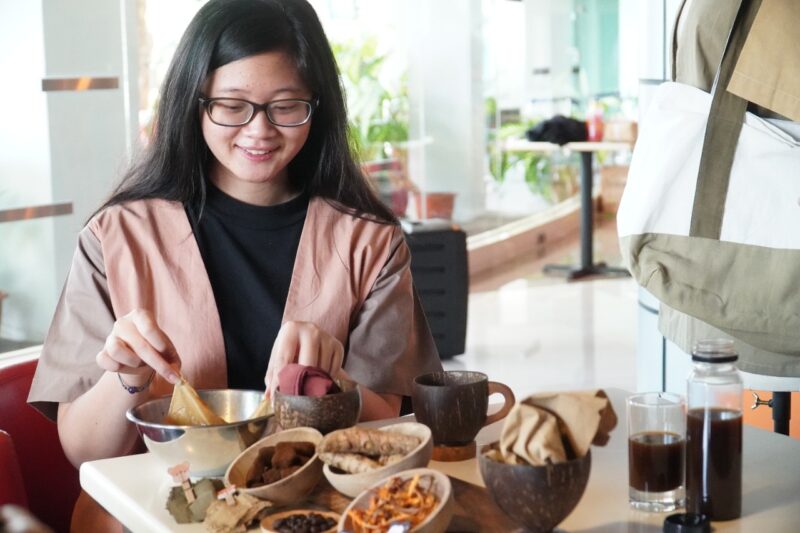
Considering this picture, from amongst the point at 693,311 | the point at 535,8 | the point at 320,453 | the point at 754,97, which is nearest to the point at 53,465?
the point at 320,453

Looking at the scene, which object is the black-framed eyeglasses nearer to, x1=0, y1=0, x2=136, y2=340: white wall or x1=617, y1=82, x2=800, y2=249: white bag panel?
x1=617, y1=82, x2=800, y2=249: white bag panel

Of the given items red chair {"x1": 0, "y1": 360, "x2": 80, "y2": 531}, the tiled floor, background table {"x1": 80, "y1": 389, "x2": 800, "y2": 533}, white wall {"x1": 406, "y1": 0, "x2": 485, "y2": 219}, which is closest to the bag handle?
background table {"x1": 80, "y1": 389, "x2": 800, "y2": 533}

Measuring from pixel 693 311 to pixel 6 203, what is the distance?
3.54m

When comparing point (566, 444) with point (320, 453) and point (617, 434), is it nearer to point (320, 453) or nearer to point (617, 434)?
point (320, 453)

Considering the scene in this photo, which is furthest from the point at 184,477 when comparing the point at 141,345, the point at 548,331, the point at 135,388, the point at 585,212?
the point at 585,212

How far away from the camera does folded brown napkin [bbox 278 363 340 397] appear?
60.9 inches

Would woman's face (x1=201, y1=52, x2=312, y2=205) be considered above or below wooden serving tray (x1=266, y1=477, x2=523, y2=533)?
above

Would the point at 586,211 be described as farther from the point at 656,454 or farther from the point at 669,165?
the point at 656,454

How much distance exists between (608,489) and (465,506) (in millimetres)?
207

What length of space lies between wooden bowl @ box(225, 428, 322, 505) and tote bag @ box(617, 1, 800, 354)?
85cm

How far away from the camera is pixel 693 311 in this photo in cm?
204

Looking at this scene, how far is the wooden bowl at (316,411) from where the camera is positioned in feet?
4.96

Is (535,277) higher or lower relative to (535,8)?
lower

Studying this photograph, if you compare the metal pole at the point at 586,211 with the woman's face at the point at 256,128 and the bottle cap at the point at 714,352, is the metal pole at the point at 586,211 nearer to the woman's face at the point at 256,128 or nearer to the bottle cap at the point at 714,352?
the woman's face at the point at 256,128
